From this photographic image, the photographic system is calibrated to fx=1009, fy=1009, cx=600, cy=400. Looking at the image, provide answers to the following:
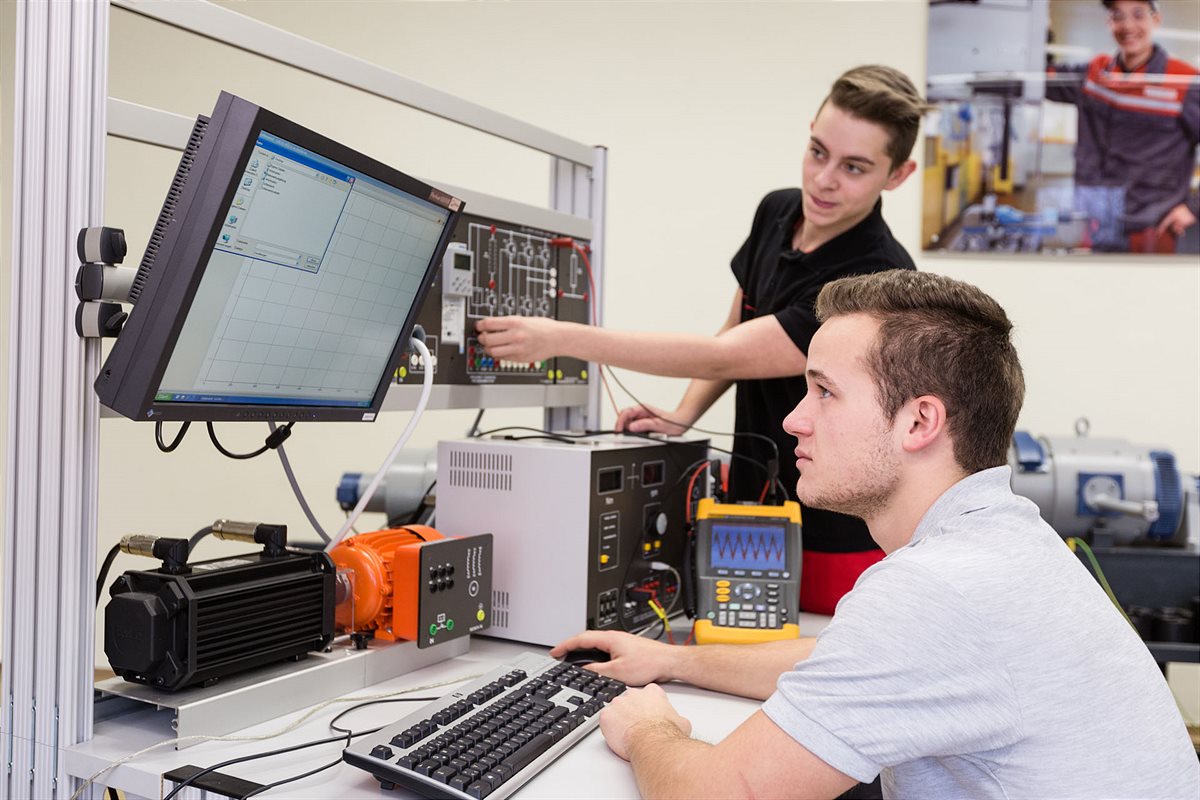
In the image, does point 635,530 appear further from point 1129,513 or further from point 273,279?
point 1129,513

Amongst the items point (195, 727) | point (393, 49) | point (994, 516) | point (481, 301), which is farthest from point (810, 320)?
point (393, 49)

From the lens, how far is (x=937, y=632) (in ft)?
3.00

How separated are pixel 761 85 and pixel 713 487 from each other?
1688 mm

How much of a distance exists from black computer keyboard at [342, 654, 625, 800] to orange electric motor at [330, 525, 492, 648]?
0.56 feet

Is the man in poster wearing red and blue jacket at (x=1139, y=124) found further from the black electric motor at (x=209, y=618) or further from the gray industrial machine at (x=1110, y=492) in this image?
the black electric motor at (x=209, y=618)

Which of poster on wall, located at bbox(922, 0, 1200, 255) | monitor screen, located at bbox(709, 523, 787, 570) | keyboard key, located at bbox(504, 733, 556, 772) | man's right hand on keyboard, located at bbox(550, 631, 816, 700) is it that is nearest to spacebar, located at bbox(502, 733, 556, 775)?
keyboard key, located at bbox(504, 733, 556, 772)

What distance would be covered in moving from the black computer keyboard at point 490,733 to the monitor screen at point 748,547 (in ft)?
1.24

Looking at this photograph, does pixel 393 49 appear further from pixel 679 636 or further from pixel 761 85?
pixel 679 636

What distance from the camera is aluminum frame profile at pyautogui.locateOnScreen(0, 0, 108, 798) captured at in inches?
46.0

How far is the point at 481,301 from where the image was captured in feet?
6.30

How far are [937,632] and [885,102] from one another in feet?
4.29

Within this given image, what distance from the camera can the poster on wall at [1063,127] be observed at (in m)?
3.04

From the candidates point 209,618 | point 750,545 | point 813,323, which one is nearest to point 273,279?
point 209,618

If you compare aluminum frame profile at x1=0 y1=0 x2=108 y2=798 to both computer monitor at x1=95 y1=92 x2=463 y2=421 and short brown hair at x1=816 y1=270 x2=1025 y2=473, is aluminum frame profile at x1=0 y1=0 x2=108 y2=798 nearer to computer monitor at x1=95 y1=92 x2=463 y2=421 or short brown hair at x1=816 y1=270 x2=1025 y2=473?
computer monitor at x1=95 y1=92 x2=463 y2=421
